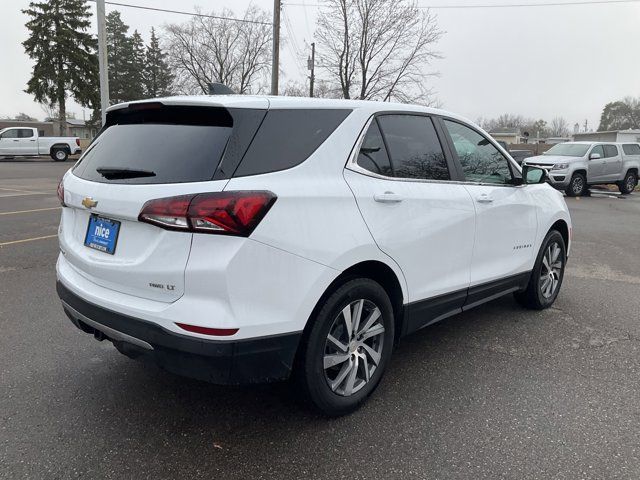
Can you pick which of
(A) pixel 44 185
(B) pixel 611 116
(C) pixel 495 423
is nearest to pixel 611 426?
(C) pixel 495 423

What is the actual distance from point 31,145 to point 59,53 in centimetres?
1773

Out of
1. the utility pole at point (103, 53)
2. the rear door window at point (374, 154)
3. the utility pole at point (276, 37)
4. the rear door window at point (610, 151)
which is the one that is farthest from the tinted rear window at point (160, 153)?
the utility pole at point (276, 37)

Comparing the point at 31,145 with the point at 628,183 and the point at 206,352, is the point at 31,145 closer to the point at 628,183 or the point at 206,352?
the point at 628,183

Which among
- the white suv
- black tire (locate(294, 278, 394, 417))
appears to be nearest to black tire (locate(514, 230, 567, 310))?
the white suv

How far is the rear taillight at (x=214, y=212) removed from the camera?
2.21 metres

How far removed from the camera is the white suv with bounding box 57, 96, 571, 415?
225 centimetres

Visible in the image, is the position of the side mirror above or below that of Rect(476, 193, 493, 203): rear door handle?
above

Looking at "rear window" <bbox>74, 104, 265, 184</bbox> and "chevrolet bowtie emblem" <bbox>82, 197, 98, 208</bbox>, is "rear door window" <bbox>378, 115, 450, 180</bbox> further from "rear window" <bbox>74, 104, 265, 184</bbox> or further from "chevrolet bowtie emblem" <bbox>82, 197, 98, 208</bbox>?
"chevrolet bowtie emblem" <bbox>82, 197, 98, 208</bbox>

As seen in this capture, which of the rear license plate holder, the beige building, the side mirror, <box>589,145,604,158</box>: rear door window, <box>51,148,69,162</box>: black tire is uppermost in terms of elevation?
the beige building

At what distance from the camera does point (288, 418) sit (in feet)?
9.37

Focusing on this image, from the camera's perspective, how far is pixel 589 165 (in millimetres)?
17062

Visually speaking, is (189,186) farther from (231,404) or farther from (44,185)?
(44,185)

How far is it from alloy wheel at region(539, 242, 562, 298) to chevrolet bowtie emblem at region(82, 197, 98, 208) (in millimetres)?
3794

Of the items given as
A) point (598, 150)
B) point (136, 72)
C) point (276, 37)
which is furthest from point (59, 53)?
point (598, 150)
